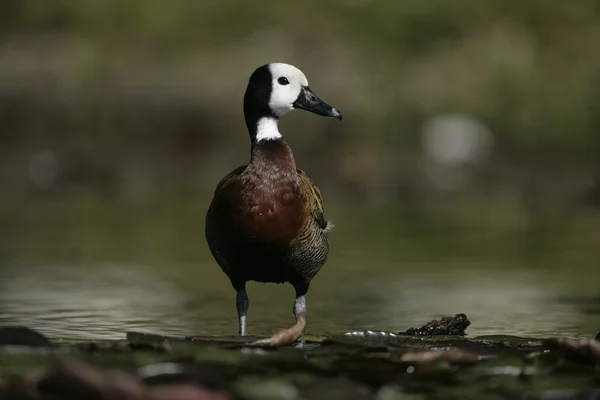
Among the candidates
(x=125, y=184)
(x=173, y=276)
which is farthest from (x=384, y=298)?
(x=125, y=184)

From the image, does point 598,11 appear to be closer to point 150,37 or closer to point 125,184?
point 150,37

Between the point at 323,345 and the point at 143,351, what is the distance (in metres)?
0.89

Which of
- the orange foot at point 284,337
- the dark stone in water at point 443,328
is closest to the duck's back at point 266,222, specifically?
the dark stone in water at point 443,328

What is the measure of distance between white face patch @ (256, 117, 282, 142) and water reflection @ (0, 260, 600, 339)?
3.78 ft

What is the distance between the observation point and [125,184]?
64.5 ft

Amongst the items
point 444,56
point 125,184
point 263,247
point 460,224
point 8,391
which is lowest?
point 8,391

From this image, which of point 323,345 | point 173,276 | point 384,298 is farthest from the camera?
point 173,276

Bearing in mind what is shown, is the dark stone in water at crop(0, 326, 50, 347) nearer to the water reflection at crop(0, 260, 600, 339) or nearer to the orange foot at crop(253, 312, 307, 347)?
the orange foot at crop(253, 312, 307, 347)

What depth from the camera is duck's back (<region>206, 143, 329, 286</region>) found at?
7.14 meters

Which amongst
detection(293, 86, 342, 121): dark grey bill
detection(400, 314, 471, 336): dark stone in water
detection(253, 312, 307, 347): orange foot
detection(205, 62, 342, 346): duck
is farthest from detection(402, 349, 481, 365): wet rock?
detection(293, 86, 342, 121): dark grey bill

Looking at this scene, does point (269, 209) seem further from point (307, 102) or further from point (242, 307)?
point (307, 102)

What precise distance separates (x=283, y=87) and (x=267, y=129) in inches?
10.3

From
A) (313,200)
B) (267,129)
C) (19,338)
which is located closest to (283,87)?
(267,129)

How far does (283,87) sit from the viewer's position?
761 centimetres
